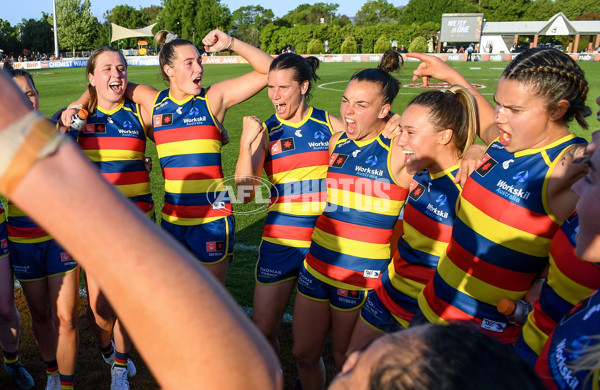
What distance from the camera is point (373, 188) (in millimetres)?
3309

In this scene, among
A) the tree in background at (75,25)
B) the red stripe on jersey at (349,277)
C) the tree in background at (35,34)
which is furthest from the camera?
the tree in background at (75,25)

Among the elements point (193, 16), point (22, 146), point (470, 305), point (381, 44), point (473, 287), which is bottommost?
point (470, 305)

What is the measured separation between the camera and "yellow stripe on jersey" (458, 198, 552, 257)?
7.60 feet

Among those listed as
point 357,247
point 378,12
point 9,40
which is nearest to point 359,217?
point 357,247

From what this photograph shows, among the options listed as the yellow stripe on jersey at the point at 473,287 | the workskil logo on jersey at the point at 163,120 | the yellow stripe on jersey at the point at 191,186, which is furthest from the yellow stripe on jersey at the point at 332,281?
the workskil logo on jersey at the point at 163,120

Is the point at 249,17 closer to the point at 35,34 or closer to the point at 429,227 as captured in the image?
the point at 35,34

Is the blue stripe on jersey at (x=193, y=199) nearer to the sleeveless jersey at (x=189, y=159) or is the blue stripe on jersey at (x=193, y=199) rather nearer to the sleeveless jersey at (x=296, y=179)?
the sleeveless jersey at (x=189, y=159)

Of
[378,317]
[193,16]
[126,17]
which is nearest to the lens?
[378,317]

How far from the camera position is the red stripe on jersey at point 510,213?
2283 millimetres

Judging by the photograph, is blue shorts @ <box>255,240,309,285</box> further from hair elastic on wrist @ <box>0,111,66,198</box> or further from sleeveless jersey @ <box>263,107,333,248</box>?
hair elastic on wrist @ <box>0,111,66,198</box>

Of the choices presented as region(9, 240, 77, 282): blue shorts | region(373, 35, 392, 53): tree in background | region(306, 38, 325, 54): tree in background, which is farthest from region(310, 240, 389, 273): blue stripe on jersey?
region(306, 38, 325, 54): tree in background

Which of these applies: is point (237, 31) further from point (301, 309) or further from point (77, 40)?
point (301, 309)

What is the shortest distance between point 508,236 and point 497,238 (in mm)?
56

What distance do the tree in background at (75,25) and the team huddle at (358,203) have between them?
70.9 metres
